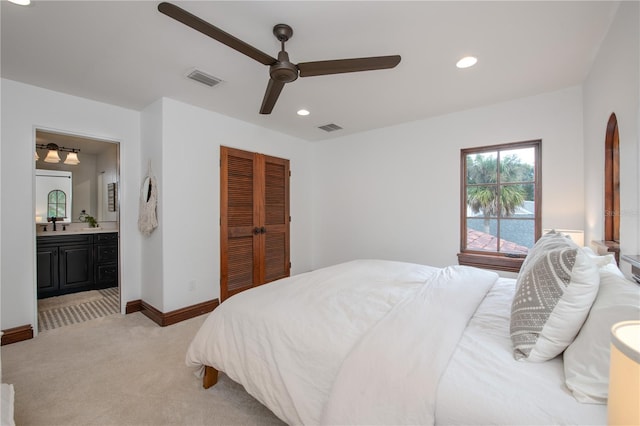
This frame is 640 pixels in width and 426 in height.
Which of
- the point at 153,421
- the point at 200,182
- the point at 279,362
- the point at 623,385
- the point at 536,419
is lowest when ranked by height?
the point at 153,421

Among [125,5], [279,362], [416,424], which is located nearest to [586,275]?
[416,424]

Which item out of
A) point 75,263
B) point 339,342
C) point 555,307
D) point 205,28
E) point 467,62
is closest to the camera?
point 555,307

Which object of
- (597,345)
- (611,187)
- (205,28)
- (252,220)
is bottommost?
(597,345)

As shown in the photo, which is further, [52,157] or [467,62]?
[52,157]

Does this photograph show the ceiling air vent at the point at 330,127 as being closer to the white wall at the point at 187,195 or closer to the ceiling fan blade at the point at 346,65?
the white wall at the point at 187,195

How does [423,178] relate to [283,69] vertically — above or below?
below

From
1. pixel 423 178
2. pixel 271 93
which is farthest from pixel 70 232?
pixel 423 178

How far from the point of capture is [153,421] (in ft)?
5.24

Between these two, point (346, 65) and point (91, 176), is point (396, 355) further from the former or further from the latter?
point (91, 176)

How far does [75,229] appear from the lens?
15.1 ft

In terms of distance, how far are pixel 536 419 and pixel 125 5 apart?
2.71 m

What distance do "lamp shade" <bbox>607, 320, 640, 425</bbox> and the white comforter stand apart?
46 cm

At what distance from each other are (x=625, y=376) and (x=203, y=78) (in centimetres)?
302

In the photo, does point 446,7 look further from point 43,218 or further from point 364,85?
point 43,218
